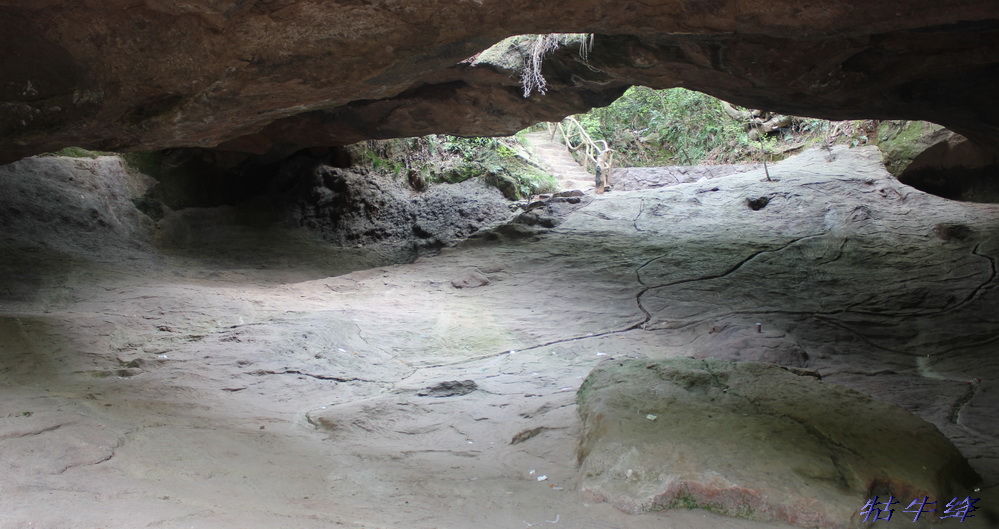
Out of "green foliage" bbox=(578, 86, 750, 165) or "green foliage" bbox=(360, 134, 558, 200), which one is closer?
"green foliage" bbox=(360, 134, 558, 200)

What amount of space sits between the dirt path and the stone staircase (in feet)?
9.06

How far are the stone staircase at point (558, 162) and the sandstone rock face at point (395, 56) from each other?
609cm

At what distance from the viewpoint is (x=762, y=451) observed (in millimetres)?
2707

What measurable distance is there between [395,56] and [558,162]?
9795mm

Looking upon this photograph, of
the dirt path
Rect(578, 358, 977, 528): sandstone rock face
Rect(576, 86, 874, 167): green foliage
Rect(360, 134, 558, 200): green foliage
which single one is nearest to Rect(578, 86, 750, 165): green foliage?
Rect(576, 86, 874, 167): green foliage

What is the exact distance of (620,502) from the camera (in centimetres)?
259

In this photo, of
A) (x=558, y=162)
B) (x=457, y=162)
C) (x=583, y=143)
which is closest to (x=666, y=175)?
(x=457, y=162)

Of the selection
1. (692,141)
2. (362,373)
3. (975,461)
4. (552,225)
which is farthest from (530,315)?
(692,141)

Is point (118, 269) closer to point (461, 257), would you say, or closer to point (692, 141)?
point (461, 257)

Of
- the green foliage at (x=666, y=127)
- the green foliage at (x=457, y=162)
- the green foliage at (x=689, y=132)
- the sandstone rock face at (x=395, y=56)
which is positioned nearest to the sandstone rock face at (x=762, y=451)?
the sandstone rock face at (x=395, y=56)

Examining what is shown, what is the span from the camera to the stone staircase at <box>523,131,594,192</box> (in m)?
12.5

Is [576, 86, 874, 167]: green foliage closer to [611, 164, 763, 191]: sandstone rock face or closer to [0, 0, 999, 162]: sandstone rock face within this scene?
[611, 164, 763, 191]: sandstone rock face

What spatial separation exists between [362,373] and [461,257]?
383 centimetres

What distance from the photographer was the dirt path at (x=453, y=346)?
264 centimetres
